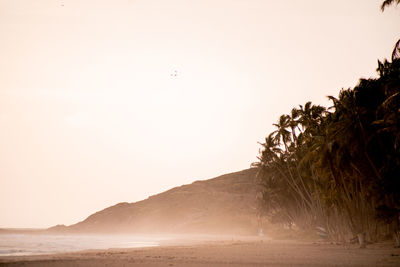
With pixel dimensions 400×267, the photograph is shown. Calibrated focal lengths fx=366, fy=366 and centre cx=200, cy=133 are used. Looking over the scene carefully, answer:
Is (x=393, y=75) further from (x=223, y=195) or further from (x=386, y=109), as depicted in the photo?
(x=223, y=195)

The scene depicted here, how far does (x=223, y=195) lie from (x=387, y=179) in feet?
540

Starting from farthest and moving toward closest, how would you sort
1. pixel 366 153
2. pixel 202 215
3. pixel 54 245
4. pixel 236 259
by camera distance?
pixel 202 215 < pixel 54 245 < pixel 366 153 < pixel 236 259

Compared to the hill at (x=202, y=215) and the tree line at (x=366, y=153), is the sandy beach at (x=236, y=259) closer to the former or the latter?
the tree line at (x=366, y=153)

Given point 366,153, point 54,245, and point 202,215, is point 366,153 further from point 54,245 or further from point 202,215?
point 202,215

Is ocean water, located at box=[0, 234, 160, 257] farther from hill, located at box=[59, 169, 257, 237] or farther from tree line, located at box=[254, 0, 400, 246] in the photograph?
hill, located at box=[59, 169, 257, 237]

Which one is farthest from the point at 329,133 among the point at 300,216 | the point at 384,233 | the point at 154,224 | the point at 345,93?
the point at 154,224

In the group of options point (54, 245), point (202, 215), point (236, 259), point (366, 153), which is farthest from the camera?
point (202, 215)

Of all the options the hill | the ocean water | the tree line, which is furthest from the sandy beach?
the hill

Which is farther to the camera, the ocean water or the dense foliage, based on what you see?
the ocean water

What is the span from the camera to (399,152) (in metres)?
21.4

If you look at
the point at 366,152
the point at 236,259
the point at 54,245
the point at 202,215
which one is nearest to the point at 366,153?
the point at 366,152

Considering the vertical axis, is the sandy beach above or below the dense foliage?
below

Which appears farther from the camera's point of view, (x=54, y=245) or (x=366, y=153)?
(x=54, y=245)

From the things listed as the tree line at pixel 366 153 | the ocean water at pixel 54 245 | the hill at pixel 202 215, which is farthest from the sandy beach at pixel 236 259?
the hill at pixel 202 215
